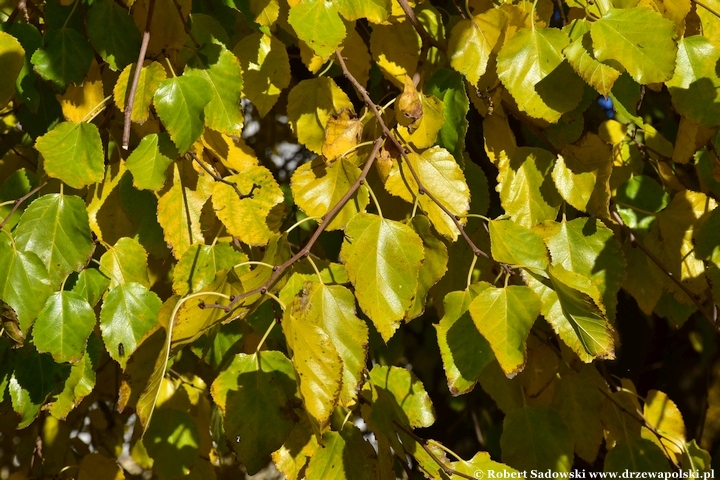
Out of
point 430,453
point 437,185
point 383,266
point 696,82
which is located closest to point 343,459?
point 430,453

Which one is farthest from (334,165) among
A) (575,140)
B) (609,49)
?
(575,140)

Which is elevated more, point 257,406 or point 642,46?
point 642,46

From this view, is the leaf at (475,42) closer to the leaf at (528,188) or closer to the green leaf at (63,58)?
the leaf at (528,188)

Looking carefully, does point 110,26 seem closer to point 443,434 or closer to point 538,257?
point 538,257

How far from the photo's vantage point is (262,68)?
108 centimetres

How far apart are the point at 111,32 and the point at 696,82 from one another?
79 cm

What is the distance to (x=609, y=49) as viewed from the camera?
85 centimetres

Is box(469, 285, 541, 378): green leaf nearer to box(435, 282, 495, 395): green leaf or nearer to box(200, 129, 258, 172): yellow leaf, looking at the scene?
box(435, 282, 495, 395): green leaf

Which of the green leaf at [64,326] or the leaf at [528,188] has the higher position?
the green leaf at [64,326]

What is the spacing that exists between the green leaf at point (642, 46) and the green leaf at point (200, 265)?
0.51m

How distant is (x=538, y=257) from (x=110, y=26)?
64 centimetres

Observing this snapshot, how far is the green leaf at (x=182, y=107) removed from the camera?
87 centimetres

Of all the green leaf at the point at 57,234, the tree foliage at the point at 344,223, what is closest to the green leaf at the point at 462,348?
the tree foliage at the point at 344,223

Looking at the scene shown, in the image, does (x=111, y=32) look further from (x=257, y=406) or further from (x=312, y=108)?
(x=257, y=406)
